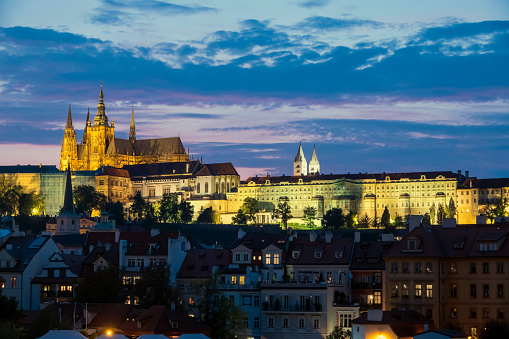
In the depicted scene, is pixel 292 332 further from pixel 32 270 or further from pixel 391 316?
pixel 32 270

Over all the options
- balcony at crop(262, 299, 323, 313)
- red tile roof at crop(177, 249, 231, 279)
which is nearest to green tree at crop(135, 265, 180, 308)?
red tile roof at crop(177, 249, 231, 279)

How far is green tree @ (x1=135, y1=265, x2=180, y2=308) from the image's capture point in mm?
80125

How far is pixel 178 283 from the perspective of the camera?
3415 inches

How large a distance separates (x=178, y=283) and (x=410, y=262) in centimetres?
2241

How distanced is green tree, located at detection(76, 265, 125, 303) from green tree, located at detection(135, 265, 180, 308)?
63.6 inches

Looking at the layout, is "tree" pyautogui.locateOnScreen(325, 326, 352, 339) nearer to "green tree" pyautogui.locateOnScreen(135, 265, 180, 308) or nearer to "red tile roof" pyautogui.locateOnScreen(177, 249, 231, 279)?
"green tree" pyautogui.locateOnScreen(135, 265, 180, 308)

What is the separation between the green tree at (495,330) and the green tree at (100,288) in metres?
28.1

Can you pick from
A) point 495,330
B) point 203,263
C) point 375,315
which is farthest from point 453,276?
point 203,263

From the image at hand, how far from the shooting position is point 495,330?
6328 cm

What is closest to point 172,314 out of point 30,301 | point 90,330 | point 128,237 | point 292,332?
point 90,330

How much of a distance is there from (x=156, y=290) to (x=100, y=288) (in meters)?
4.02

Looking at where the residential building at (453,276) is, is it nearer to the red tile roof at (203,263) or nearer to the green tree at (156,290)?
the green tree at (156,290)

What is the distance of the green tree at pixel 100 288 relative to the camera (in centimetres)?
8150

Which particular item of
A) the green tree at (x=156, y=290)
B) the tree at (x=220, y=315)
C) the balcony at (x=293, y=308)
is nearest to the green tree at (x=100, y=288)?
the green tree at (x=156, y=290)
